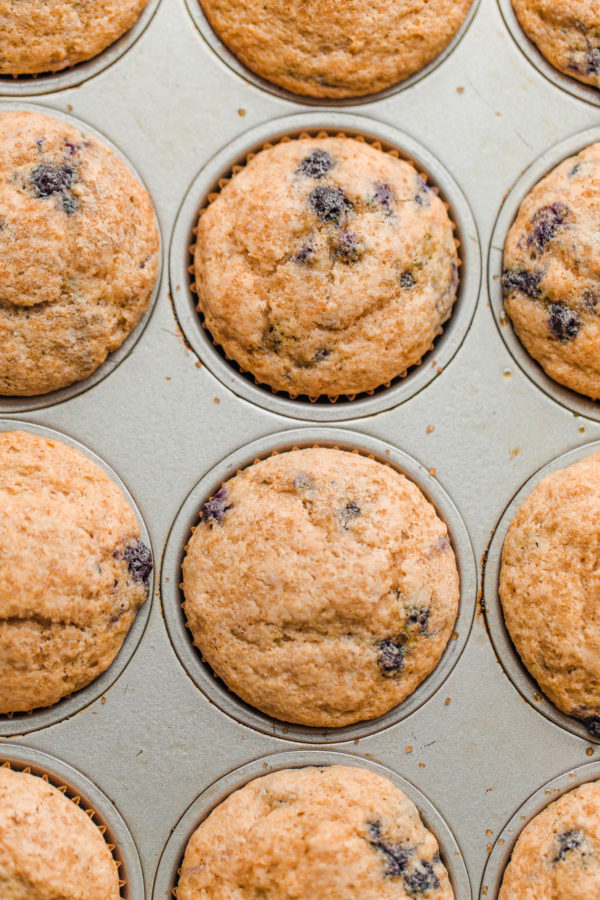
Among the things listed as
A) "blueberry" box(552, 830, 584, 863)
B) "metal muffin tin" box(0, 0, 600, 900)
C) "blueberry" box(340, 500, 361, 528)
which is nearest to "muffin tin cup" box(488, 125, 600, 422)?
"metal muffin tin" box(0, 0, 600, 900)

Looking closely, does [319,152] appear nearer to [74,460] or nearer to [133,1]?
[133,1]

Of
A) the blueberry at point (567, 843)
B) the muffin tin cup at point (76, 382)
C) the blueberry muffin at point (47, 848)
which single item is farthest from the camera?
the muffin tin cup at point (76, 382)

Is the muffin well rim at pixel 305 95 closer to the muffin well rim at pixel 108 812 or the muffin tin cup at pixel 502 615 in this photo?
the muffin tin cup at pixel 502 615

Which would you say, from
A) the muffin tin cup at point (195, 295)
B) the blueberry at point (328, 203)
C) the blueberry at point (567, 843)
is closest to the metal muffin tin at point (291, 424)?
the muffin tin cup at point (195, 295)

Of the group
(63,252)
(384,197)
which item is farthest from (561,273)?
(63,252)

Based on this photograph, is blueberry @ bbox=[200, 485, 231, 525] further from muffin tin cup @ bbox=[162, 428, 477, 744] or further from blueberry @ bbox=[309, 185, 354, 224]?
blueberry @ bbox=[309, 185, 354, 224]

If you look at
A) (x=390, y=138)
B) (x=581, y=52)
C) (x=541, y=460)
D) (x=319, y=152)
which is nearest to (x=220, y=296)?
(x=319, y=152)
